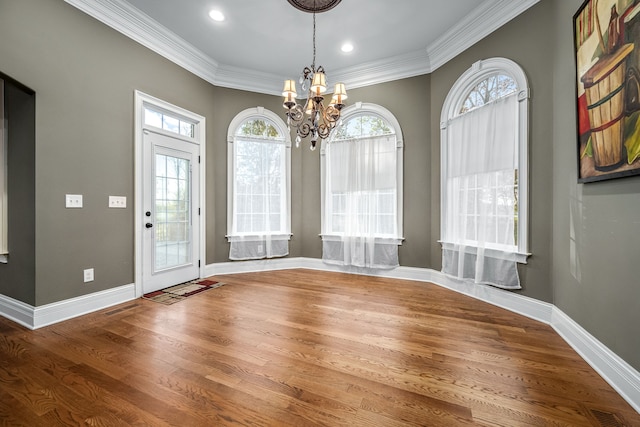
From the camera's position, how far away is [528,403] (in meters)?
1.51

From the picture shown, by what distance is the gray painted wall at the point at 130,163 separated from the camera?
185 centimetres

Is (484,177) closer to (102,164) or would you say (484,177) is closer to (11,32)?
(102,164)

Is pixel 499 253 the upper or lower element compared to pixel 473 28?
lower

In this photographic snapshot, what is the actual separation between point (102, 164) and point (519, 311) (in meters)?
4.79

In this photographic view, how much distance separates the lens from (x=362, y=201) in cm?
444

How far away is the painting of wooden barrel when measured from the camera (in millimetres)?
1677

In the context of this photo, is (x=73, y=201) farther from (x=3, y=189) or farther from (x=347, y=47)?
(x=347, y=47)

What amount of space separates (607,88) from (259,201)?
4193 millimetres

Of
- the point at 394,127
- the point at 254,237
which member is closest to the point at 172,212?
the point at 254,237

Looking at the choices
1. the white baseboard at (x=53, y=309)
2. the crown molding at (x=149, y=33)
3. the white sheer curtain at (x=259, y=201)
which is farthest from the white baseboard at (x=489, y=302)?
the crown molding at (x=149, y=33)

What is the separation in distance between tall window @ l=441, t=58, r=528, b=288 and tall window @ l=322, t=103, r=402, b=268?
765 millimetres

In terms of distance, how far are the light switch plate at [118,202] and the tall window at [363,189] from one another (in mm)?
2865

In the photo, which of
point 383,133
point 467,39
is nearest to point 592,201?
point 467,39

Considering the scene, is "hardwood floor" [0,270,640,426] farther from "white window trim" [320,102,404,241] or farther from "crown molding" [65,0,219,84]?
"crown molding" [65,0,219,84]
